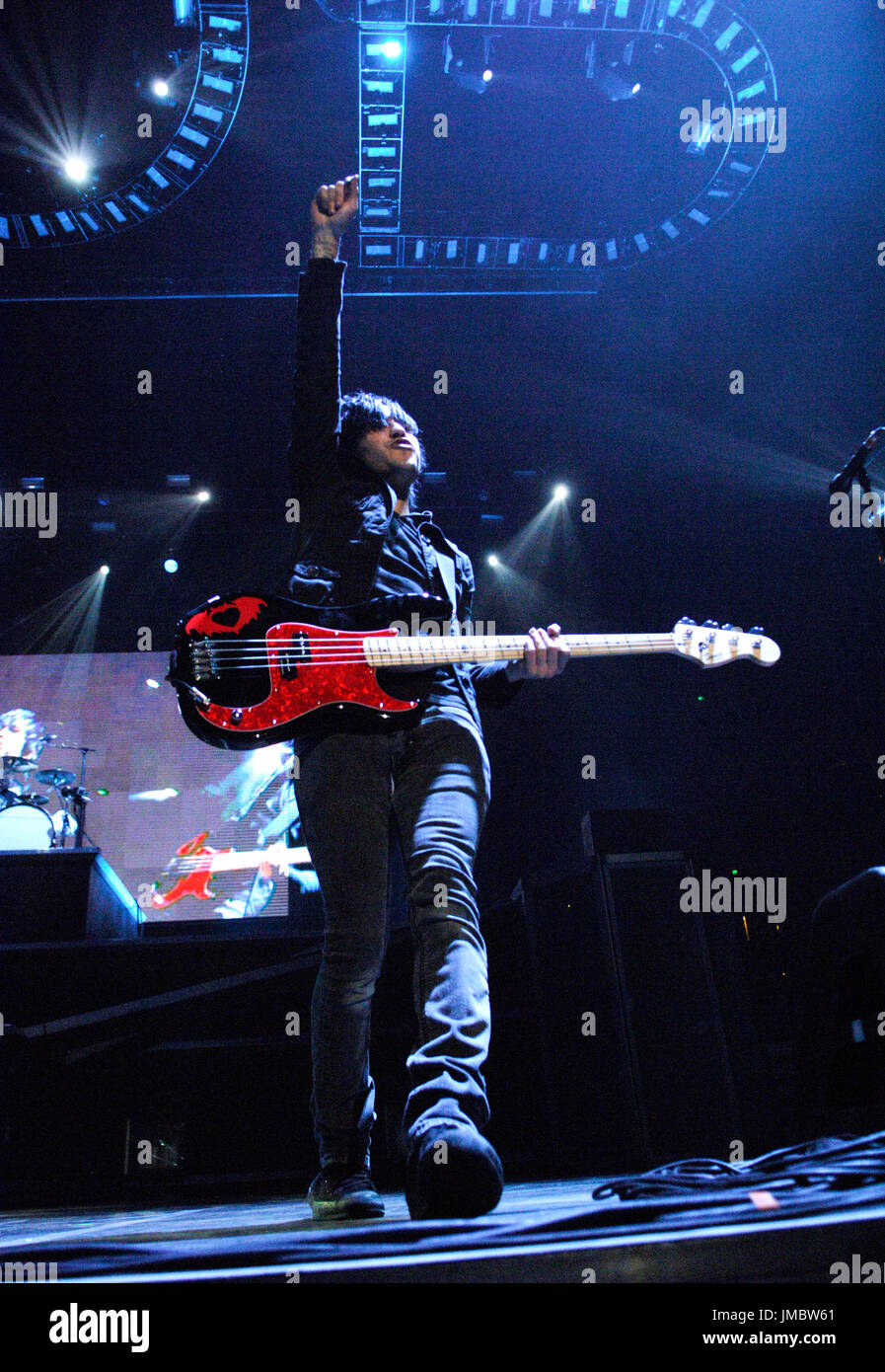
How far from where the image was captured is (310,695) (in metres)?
2.04

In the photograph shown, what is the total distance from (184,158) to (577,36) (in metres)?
1.85

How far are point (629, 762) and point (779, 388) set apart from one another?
8.92 feet

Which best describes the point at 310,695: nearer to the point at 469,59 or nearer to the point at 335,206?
the point at 335,206

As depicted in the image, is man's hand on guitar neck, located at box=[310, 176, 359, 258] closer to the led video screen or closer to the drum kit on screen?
the led video screen

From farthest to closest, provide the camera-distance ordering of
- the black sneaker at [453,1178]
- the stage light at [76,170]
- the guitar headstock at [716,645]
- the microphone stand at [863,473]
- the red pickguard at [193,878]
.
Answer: the red pickguard at [193,878]
the stage light at [76,170]
the microphone stand at [863,473]
the guitar headstock at [716,645]
the black sneaker at [453,1178]

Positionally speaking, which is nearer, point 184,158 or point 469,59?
point 469,59

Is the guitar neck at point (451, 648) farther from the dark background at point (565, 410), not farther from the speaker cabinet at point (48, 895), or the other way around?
the dark background at point (565, 410)

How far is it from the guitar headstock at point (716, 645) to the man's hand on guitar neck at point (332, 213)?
136cm

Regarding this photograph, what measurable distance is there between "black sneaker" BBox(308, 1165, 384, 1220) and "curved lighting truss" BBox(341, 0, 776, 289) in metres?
4.28

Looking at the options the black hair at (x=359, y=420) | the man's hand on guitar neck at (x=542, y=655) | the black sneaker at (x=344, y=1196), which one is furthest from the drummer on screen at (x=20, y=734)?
the black sneaker at (x=344, y=1196)

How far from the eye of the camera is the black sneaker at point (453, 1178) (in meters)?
1.26

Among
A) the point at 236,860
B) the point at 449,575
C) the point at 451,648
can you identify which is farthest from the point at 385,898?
the point at 236,860

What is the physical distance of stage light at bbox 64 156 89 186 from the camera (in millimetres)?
4301

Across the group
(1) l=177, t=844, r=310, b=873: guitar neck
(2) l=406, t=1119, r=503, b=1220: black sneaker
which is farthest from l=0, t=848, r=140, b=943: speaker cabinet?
(2) l=406, t=1119, r=503, b=1220: black sneaker
